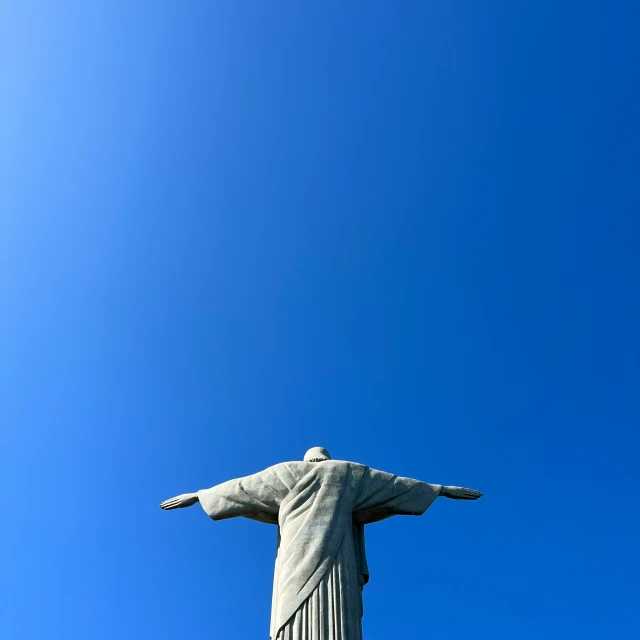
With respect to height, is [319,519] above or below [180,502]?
below

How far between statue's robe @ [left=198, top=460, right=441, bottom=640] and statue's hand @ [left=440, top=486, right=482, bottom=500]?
0.24m

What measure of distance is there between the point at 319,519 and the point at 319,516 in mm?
51

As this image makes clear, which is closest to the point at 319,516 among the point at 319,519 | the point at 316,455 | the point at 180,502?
the point at 319,519

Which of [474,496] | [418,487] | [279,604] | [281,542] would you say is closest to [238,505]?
[281,542]

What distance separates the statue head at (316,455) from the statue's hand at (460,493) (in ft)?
7.59

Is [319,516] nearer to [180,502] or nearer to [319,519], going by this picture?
[319,519]

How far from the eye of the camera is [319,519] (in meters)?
11.1

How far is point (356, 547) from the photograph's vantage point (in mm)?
11578

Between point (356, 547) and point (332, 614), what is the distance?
153 cm

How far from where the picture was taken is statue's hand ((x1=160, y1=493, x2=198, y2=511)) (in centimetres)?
1224

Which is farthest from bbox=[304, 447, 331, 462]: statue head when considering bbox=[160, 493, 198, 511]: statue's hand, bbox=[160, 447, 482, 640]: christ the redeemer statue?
bbox=[160, 493, 198, 511]: statue's hand

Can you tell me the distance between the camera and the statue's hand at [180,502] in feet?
40.2

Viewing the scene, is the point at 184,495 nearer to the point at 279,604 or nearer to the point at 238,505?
the point at 238,505

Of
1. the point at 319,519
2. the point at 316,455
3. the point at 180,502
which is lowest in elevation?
the point at 319,519
